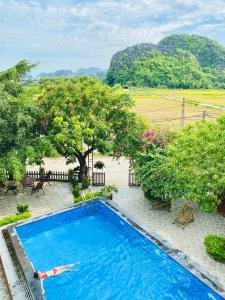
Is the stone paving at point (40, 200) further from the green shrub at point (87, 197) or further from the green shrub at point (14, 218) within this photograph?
the green shrub at point (14, 218)

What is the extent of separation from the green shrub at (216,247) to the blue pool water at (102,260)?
1.41m

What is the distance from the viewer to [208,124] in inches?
487

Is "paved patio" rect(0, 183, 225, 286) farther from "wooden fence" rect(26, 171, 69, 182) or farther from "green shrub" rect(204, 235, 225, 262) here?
"wooden fence" rect(26, 171, 69, 182)

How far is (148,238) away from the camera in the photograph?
521 inches

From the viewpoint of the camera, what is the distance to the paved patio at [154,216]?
12469mm

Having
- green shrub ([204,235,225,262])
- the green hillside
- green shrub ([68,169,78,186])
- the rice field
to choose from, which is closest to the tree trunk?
green shrub ([68,169,78,186])

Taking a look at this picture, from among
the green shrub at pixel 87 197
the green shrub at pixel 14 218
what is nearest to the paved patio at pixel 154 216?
the green shrub at pixel 87 197

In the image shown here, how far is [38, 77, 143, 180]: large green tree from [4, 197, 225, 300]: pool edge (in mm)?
3354

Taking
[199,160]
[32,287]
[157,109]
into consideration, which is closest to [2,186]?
[32,287]

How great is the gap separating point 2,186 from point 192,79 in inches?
3393

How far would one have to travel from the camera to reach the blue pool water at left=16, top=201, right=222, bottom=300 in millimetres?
10734

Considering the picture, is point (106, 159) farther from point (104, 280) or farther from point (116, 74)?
point (116, 74)

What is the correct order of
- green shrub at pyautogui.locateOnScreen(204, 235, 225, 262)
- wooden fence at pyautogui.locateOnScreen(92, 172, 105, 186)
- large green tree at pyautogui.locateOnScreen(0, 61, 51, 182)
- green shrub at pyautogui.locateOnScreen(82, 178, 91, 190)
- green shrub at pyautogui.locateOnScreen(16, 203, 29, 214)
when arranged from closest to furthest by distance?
green shrub at pyautogui.locateOnScreen(204, 235, 225, 262), large green tree at pyautogui.locateOnScreen(0, 61, 51, 182), green shrub at pyautogui.locateOnScreen(16, 203, 29, 214), green shrub at pyautogui.locateOnScreen(82, 178, 91, 190), wooden fence at pyautogui.locateOnScreen(92, 172, 105, 186)

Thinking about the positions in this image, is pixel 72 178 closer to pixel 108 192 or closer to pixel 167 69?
pixel 108 192
